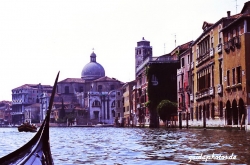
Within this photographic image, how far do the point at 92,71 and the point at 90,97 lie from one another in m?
10.2

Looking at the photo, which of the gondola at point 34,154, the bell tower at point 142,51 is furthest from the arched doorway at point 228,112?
the bell tower at point 142,51

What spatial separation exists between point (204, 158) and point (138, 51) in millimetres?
62759

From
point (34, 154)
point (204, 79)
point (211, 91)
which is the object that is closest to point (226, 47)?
point (211, 91)

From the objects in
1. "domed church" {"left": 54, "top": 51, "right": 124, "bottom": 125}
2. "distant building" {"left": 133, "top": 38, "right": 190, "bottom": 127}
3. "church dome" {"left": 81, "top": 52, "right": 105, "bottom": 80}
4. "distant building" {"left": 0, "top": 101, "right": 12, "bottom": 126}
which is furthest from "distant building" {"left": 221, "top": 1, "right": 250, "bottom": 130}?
"distant building" {"left": 0, "top": 101, "right": 12, "bottom": 126}

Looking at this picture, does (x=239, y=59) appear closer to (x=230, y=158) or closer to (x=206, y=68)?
(x=206, y=68)

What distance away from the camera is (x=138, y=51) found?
70625 mm

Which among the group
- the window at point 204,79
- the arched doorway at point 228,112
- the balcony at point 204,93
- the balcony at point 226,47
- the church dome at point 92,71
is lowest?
the arched doorway at point 228,112

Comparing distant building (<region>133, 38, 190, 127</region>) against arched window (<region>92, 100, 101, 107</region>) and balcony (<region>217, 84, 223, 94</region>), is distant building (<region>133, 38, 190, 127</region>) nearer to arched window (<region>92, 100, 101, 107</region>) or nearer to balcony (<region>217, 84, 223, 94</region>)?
balcony (<region>217, 84, 223, 94</region>)

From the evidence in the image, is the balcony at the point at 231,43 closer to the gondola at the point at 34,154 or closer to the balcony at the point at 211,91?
the balcony at the point at 211,91

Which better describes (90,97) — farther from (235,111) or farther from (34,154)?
(34,154)

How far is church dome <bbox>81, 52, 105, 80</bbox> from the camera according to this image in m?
96.5

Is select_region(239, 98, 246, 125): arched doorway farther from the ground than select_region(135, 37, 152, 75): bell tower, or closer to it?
closer to it

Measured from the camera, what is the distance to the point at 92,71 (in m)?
96.8

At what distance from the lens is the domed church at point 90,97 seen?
8750 cm
